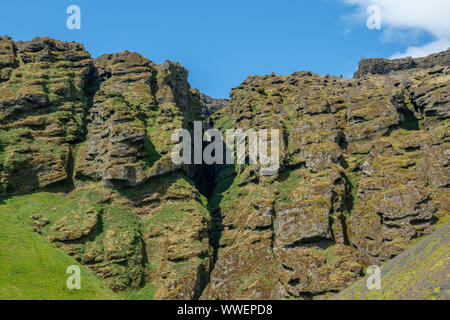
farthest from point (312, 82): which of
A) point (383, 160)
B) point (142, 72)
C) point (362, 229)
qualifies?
point (362, 229)

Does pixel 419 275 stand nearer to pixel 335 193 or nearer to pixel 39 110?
pixel 335 193

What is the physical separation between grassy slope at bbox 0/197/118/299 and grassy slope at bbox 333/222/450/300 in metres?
56.7

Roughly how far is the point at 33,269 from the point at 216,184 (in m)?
88.7

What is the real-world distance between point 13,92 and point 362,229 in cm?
13606

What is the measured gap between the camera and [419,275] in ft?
167

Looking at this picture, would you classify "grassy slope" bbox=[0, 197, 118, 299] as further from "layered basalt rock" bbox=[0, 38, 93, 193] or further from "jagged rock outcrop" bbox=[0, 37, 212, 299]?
"layered basalt rock" bbox=[0, 38, 93, 193]

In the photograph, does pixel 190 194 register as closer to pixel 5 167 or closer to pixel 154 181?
pixel 154 181

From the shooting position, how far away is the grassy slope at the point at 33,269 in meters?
60.3

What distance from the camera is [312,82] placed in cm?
16850

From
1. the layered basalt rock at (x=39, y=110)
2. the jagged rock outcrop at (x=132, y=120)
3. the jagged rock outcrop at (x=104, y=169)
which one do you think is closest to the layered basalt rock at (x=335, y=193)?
the jagged rock outcrop at (x=104, y=169)

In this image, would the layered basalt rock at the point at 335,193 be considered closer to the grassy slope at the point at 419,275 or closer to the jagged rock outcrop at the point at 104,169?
the grassy slope at the point at 419,275

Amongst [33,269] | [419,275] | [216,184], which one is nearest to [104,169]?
[33,269]

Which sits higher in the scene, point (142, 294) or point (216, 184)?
point (216, 184)

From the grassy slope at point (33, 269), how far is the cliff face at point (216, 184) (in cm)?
491
